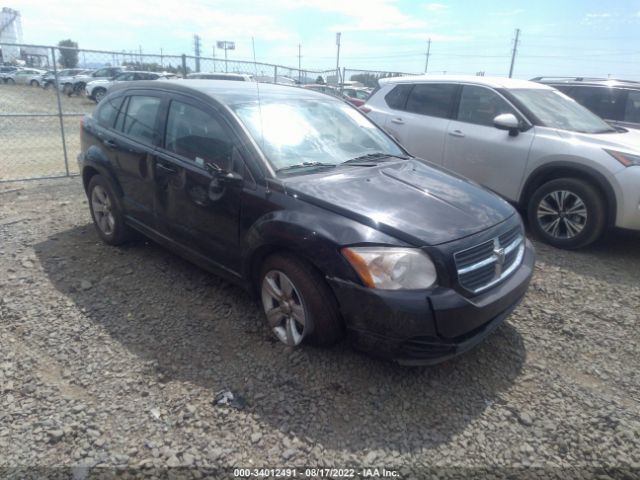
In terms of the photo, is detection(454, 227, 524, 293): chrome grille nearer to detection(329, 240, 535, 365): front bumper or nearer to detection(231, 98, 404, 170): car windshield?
detection(329, 240, 535, 365): front bumper

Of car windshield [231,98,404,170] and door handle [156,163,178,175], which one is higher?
car windshield [231,98,404,170]

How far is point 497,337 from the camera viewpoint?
130 inches

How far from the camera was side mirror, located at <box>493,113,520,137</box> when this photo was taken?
514cm

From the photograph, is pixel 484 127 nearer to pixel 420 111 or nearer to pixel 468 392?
pixel 420 111

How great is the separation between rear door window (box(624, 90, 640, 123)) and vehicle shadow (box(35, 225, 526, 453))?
5693mm

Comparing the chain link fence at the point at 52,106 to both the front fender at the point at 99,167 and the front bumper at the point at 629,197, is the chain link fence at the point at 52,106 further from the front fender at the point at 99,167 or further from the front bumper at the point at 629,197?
the front bumper at the point at 629,197

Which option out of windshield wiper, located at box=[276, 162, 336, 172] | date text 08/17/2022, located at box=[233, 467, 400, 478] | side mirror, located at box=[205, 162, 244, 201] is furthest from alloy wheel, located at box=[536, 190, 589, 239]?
date text 08/17/2022, located at box=[233, 467, 400, 478]

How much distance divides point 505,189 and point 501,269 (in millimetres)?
2938

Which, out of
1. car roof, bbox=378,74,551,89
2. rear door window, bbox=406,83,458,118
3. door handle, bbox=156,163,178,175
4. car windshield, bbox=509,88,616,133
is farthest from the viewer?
rear door window, bbox=406,83,458,118

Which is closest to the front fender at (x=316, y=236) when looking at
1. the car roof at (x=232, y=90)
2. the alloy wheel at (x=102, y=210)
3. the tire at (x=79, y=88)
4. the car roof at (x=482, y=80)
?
the car roof at (x=232, y=90)

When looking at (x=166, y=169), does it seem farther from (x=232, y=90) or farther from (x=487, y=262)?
(x=487, y=262)

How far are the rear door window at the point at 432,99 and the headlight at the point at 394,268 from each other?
4140mm

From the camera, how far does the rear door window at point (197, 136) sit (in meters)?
3.28

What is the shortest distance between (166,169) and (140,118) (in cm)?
78
